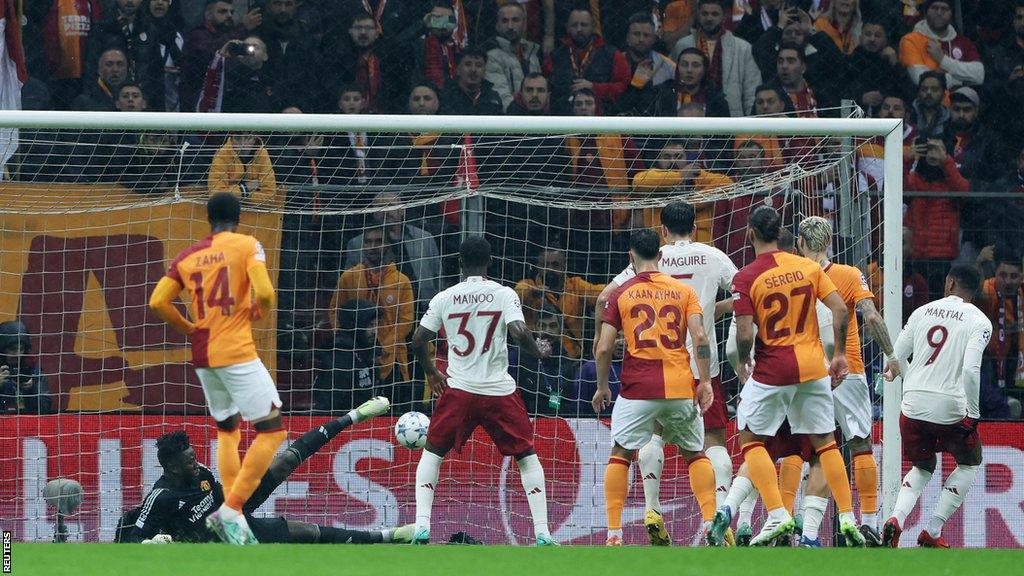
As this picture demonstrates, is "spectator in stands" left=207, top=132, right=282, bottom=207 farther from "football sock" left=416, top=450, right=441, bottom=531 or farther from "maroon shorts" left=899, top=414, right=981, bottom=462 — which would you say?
"maroon shorts" left=899, top=414, right=981, bottom=462

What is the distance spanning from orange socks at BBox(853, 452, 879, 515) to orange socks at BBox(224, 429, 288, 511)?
12.3ft

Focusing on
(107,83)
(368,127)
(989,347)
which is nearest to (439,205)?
(368,127)

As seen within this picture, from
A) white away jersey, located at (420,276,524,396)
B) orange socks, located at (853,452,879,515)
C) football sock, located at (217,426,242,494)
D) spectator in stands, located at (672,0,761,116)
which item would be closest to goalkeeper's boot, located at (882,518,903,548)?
orange socks, located at (853,452,879,515)

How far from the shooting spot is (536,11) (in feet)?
43.2

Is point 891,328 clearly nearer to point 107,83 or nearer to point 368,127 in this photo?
point 368,127

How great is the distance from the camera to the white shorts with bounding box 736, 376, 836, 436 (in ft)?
25.9

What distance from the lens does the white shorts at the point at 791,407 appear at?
7.91 m

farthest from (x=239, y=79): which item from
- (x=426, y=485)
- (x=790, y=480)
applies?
(x=790, y=480)

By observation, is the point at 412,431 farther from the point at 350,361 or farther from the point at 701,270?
the point at 701,270

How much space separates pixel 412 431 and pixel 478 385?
3.06 ft

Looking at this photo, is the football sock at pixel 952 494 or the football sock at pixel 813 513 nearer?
the football sock at pixel 813 513

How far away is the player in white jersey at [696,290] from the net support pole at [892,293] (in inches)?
44.9

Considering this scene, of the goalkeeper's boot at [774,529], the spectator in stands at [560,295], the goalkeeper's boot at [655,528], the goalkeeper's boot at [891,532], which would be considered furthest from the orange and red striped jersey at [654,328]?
the spectator in stands at [560,295]

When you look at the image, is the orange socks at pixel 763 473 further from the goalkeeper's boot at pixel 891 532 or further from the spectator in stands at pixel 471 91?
the spectator in stands at pixel 471 91
